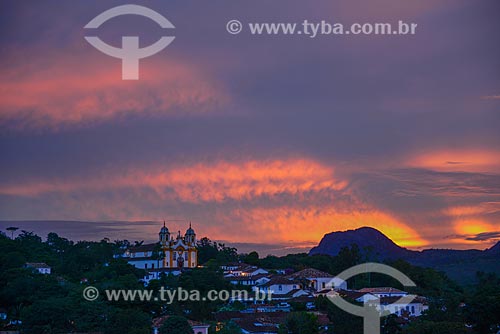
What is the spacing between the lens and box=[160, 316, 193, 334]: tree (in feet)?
117

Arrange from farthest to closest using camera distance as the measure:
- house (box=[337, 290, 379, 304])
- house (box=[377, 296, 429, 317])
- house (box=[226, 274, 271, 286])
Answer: house (box=[226, 274, 271, 286]) < house (box=[377, 296, 429, 317]) < house (box=[337, 290, 379, 304])

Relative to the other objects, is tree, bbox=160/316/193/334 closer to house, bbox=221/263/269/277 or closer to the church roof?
house, bbox=221/263/269/277

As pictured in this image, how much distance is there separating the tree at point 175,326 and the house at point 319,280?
20144mm

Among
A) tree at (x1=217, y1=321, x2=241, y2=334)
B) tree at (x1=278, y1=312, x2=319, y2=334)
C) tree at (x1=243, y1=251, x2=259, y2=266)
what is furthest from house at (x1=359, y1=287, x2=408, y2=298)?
tree at (x1=243, y1=251, x2=259, y2=266)

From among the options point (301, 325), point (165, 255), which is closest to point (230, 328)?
point (301, 325)

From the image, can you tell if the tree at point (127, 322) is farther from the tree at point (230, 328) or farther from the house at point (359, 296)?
the house at point (359, 296)

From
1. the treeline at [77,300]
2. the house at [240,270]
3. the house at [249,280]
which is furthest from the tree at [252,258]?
the treeline at [77,300]

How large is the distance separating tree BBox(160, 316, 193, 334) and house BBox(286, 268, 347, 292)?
20.1m

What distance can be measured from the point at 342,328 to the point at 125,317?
8865 mm

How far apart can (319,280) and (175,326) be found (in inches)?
906

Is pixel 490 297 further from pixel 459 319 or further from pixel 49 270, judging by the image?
pixel 49 270

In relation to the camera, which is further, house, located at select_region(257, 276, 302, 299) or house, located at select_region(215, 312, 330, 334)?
house, located at select_region(257, 276, 302, 299)

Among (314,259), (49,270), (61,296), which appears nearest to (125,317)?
(61,296)

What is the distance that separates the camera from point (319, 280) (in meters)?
57.6
